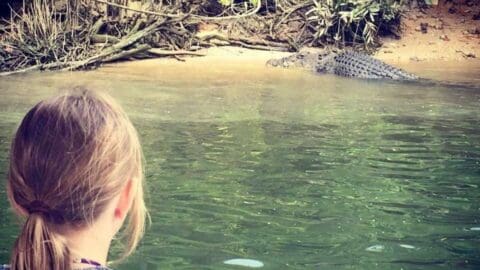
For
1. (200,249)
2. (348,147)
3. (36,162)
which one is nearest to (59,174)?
(36,162)

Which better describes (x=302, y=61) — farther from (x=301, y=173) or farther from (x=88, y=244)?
(x=88, y=244)

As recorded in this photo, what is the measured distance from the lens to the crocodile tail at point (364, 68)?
11.9 metres

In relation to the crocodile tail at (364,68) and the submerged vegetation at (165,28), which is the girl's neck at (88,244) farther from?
the submerged vegetation at (165,28)

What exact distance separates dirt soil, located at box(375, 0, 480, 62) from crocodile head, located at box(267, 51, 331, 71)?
5.75 ft

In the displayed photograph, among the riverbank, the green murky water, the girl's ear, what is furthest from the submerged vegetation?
the girl's ear

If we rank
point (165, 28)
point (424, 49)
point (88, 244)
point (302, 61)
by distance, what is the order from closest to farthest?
point (88, 244), point (302, 61), point (165, 28), point (424, 49)

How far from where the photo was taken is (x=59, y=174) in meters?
1.80

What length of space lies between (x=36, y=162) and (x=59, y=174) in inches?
2.3

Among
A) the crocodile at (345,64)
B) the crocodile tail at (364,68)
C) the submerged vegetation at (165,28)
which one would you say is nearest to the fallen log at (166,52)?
the submerged vegetation at (165,28)

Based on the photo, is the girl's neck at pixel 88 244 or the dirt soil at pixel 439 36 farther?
the dirt soil at pixel 439 36

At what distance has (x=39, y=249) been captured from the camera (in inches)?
69.6

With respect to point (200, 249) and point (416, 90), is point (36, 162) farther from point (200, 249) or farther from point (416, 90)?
point (416, 90)

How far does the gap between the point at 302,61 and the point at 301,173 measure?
7.50 metres

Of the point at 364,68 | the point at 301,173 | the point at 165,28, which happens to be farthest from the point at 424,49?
the point at 301,173
